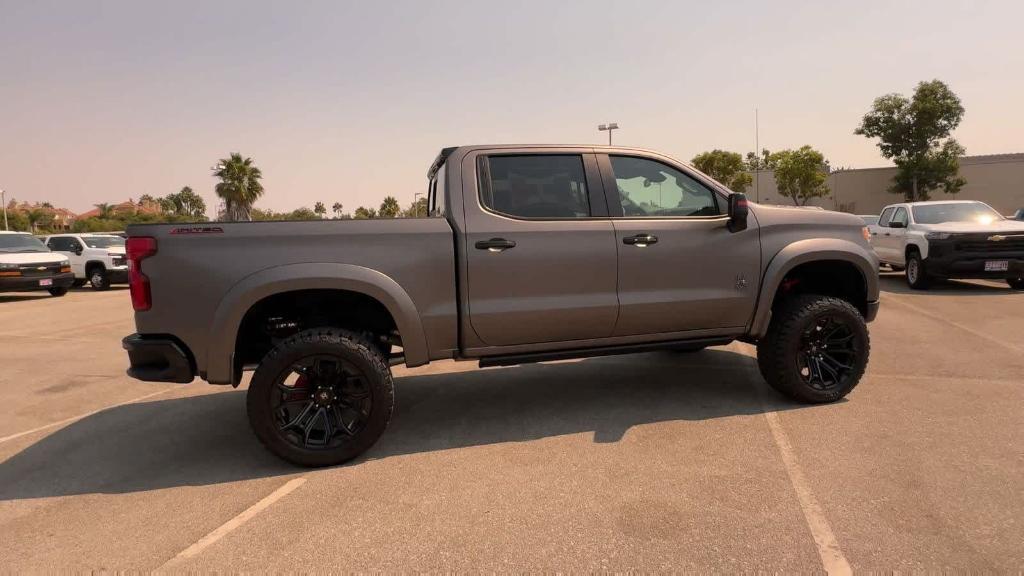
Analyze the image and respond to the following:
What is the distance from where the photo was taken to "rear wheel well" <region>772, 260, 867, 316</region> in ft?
14.6

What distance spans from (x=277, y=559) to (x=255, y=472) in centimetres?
108

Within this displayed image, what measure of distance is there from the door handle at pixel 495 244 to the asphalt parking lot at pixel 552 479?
1270 mm

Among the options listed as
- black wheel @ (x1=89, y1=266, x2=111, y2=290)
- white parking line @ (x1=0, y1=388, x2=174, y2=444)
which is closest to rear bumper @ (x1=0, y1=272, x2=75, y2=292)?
black wheel @ (x1=89, y1=266, x2=111, y2=290)

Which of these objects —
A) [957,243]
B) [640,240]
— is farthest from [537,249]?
[957,243]

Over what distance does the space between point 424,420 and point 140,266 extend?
2081 millimetres

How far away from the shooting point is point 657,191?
13.5ft

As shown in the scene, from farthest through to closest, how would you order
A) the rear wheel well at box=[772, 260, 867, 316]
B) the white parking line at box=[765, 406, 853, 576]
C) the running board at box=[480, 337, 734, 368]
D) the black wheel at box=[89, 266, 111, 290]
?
1. the black wheel at box=[89, 266, 111, 290]
2. the rear wheel well at box=[772, 260, 867, 316]
3. the running board at box=[480, 337, 734, 368]
4. the white parking line at box=[765, 406, 853, 576]

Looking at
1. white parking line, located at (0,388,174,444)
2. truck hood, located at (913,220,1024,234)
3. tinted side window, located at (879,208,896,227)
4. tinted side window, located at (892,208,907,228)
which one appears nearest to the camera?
white parking line, located at (0,388,174,444)

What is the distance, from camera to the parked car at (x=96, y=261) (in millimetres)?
15422

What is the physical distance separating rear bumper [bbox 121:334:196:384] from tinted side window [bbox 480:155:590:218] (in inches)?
79.8

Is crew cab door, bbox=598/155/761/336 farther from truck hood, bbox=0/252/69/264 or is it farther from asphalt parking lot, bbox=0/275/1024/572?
truck hood, bbox=0/252/69/264

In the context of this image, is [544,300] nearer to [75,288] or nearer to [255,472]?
[255,472]

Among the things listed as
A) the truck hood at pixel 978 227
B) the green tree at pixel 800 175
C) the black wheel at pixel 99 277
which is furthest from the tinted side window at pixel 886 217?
the green tree at pixel 800 175

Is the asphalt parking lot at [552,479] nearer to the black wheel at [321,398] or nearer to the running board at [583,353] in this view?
the black wheel at [321,398]
